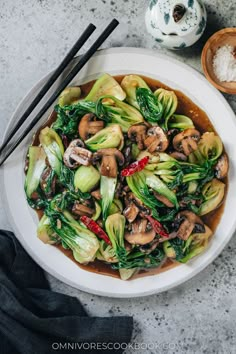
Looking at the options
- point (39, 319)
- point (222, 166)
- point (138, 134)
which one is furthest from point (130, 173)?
point (39, 319)

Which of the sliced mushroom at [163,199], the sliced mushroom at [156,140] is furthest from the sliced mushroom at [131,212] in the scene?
the sliced mushroom at [156,140]

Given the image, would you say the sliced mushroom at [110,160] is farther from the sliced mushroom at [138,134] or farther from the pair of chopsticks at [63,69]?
the pair of chopsticks at [63,69]

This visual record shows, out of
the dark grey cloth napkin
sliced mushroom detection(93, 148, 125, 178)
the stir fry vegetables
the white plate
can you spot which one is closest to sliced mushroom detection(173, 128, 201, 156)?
the stir fry vegetables

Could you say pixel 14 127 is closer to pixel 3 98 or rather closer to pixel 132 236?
pixel 3 98

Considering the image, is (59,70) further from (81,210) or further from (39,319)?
(39,319)

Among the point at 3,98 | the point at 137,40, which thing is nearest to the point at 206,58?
the point at 137,40

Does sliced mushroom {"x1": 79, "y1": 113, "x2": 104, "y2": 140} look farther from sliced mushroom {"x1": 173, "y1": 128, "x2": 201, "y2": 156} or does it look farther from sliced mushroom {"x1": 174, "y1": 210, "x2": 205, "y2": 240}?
sliced mushroom {"x1": 174, "y1": 210, "x2": 205, "y2": 240}
